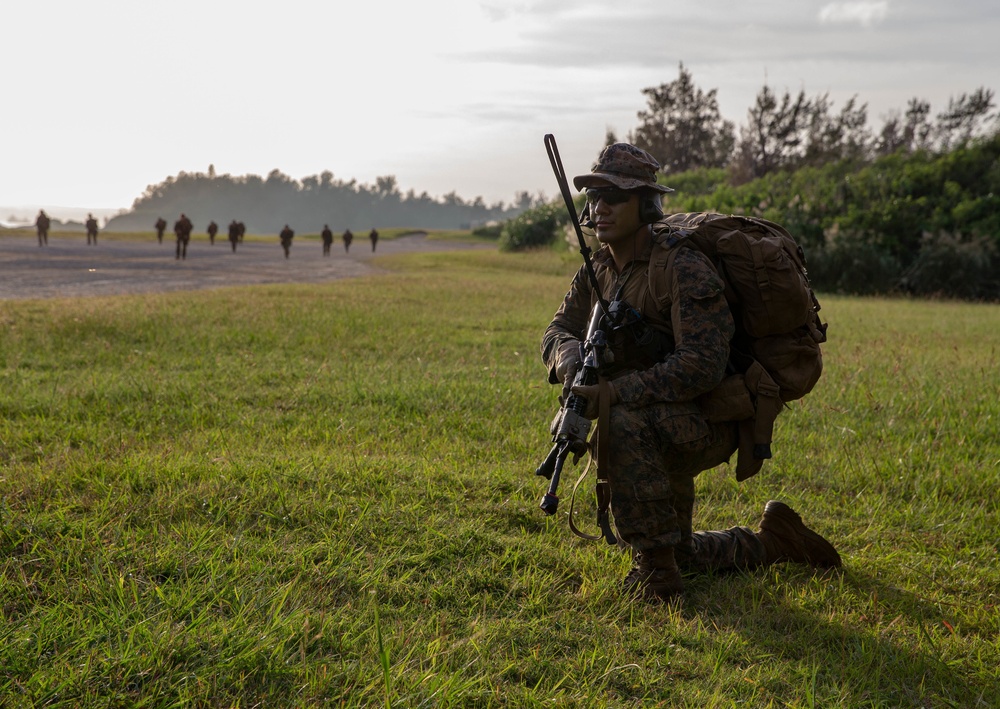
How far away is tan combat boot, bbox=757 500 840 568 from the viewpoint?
12.5 feet

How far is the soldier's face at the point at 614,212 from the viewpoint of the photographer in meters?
3.29

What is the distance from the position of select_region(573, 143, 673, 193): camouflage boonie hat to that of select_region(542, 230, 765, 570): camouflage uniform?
25cm

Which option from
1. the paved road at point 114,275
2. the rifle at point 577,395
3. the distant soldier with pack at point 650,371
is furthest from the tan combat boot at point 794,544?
the paved road at point 114,275

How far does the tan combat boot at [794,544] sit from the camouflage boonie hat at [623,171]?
170 centimetres

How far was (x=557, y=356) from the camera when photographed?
3578 millimetres

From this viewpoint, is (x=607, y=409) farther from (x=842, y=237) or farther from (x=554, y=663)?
(x=842, y=237)

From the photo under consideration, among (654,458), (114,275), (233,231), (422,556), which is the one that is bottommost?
(422,556)

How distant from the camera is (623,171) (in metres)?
3.26

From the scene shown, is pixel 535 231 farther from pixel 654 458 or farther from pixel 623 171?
pixel 654 458

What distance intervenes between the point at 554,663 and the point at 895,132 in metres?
60.8

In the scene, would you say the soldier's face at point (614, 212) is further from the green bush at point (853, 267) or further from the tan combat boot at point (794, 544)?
the green bush at point (853, 267)

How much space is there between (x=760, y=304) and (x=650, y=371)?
1.67 feet

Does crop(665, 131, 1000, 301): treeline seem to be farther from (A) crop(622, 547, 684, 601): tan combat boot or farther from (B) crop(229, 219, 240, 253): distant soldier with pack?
(B) crop(229, 219, 240, 253): distant soldier with pack

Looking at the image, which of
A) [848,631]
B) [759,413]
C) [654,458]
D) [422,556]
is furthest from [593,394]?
[848,631]
